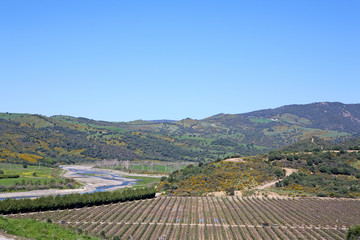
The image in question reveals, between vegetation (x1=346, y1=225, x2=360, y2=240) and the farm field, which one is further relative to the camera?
the farm field

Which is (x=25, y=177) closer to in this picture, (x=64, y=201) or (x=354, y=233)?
(x=64, y=201)

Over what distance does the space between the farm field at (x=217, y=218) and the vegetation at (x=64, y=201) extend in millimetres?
1975

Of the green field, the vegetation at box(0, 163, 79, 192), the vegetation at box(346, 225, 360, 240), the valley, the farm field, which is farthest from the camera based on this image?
the green field

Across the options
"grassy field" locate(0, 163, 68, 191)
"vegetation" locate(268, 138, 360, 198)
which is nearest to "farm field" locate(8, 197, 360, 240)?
"vegetation" locate(268, 138, 360, 198)

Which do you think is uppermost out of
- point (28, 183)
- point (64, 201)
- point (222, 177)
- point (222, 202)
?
point (222, 177)

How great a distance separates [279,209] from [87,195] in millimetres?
36096

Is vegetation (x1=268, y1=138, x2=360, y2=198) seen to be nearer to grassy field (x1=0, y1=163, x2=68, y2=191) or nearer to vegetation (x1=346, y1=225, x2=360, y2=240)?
vegetation (x1=346, y1=225, x2=360, y2=240)

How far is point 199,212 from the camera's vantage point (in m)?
65.8

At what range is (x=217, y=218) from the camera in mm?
60688

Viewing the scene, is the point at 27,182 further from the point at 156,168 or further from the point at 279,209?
the point at 156,168

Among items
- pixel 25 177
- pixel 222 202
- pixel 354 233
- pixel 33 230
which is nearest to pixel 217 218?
pixel 222 202

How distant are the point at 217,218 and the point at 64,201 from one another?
27340 mm

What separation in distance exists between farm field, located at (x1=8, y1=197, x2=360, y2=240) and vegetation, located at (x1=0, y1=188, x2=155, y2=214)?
1975 millimetres

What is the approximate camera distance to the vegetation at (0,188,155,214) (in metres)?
61.2
